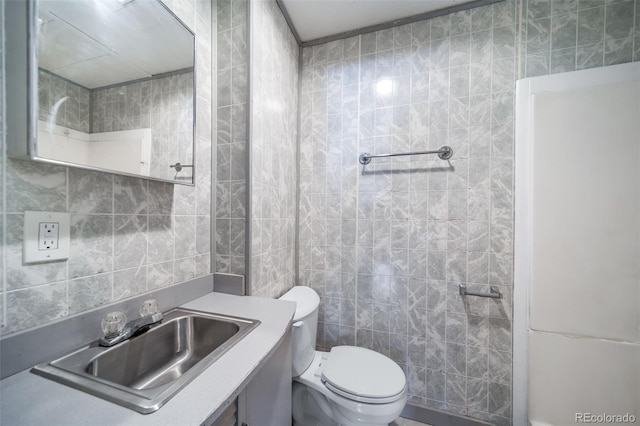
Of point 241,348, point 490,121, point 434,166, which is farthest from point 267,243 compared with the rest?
point 490,121

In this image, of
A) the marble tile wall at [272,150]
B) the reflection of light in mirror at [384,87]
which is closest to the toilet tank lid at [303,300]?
the marble tile wall at [272,150]

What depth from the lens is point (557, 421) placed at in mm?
1166

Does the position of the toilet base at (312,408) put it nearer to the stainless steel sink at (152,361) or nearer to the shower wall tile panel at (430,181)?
the shower wall tile panel at (430,181)

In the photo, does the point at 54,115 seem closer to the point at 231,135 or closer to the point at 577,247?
the point at 231,135

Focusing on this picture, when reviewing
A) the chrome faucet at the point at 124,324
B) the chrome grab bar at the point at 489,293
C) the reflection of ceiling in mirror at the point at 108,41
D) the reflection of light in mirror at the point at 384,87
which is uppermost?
the reflection of light in mirror at the point at 384,87

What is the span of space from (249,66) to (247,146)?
1.27 ft

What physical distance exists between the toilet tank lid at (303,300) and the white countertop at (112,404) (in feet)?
1.59

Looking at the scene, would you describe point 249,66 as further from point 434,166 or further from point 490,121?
point 490,121

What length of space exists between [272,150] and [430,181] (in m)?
0.96

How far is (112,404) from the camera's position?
463 millimetres

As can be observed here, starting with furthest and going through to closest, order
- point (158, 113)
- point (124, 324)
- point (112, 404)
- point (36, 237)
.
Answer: point (158, 113) → point (124, 324) → point (36, 237) → point (112, 404)

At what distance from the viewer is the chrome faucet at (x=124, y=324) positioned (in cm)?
68

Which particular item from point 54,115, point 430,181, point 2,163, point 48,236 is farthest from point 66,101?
point 430,181

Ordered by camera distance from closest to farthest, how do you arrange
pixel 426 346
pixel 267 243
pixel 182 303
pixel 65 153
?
pixel 65 153 < pixel 182 303 < pixel 267 243 < pixel 426 346
